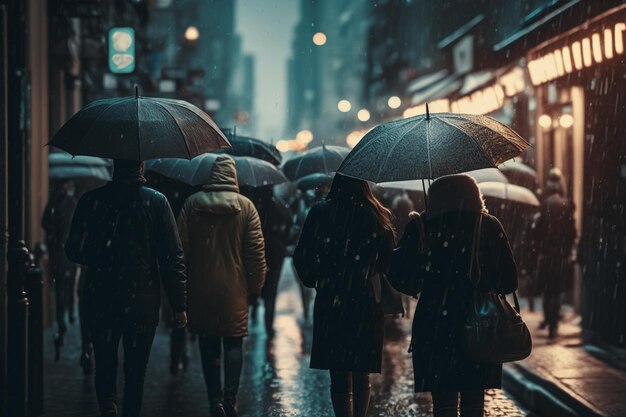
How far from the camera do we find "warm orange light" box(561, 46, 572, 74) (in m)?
14.0

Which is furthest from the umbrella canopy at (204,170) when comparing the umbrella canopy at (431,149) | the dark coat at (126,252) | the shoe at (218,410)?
the umbrella canopy at (431,149)

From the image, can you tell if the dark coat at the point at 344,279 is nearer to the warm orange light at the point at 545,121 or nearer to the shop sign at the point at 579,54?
the shop sign at the point at 579,54

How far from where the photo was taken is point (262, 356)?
1201 cm

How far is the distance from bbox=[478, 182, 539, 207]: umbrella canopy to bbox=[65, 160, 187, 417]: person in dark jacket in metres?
5.52

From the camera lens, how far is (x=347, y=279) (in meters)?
6.91

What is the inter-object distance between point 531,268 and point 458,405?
7.21 metres

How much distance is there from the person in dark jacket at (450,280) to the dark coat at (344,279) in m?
0.53

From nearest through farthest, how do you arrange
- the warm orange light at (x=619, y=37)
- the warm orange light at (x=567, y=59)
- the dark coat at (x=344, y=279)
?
the dark coat at (x=344, y=279) → the warm orange light at (x=619, y=37) → the warm orange light at (x=567, y=59)

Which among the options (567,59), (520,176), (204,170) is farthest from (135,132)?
(567,59)

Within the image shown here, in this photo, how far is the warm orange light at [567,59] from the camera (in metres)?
14.0

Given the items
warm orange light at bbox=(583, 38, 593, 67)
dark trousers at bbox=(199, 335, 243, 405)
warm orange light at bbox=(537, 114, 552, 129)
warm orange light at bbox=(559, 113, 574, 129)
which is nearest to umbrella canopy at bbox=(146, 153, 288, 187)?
dark trousers at bbox=(199, 335, 243, 405)

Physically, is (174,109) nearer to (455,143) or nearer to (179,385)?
(455,143)

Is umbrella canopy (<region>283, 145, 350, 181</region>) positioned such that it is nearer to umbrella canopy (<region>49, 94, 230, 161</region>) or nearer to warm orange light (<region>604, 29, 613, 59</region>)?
warm orange light (<region>604, 29, 613, 59</region>)

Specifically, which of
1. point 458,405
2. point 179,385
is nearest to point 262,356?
point 179,385
